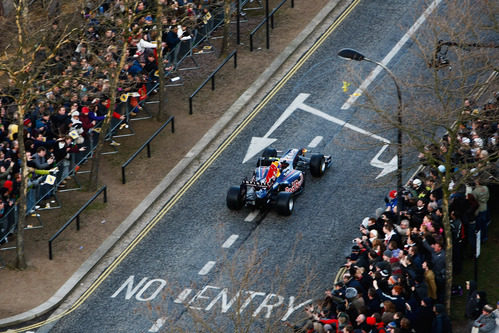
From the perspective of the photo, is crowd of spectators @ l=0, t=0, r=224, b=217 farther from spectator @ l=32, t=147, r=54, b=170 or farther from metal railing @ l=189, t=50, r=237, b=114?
metal railing @ l=189, t=50, r=237, b=114

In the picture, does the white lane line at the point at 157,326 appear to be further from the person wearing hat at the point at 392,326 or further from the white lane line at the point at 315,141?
the white lane line at the point at 315,141

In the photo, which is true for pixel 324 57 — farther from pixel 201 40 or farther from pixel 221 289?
pixel 221 289

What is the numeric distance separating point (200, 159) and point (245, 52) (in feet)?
22.1

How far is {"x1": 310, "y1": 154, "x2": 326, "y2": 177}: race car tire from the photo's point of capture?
39719 mm

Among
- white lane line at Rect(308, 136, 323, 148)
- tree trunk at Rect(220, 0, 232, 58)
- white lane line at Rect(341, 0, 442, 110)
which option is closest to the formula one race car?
white lane line at Rect(308, 136, 323, 148)

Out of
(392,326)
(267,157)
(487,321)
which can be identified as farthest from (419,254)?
(267,157)

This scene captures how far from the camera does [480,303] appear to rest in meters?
30.5

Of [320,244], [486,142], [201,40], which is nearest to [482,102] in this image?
[486,142]

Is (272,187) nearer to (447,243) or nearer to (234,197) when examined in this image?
(234,197)

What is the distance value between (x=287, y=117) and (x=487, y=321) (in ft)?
52.3

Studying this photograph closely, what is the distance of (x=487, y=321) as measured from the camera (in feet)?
95.5

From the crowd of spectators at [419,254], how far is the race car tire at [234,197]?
4.52m

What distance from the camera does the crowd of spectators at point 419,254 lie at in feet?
98.1

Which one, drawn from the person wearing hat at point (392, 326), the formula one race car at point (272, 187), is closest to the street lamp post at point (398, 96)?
the formula one race car at point (272, 187)
